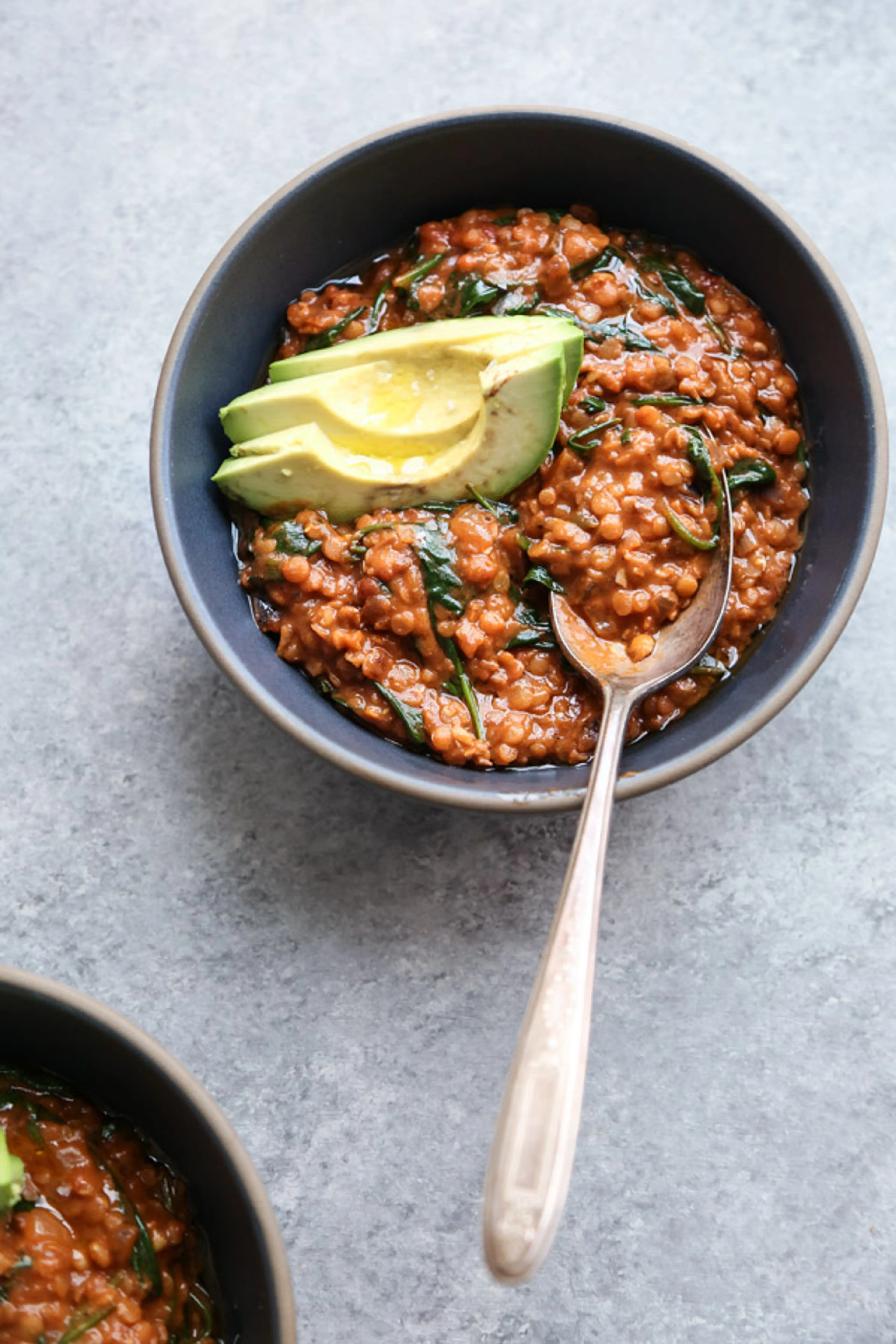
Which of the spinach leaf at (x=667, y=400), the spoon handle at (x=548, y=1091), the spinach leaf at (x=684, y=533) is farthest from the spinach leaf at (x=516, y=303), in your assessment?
the spoon handle at (x=548, y=1091)

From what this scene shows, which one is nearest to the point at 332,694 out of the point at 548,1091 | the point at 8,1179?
the point at 548,1091

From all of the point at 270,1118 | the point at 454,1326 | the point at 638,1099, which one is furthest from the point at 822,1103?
the point at 270,1118

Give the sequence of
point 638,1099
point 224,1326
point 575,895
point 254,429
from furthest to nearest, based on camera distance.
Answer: point 638,1099 < point 254,429 < point 224,1326 < point 575,895

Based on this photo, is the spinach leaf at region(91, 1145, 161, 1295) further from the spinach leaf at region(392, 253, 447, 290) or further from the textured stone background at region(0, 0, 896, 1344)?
the spinach leaf at region(392, 253, 447, 290)

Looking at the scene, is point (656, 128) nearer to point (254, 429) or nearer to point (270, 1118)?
point (254, 429)

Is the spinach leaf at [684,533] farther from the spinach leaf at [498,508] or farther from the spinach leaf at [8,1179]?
the spinach leaf at [8,1179]

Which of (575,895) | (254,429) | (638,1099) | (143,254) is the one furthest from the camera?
(143,254)

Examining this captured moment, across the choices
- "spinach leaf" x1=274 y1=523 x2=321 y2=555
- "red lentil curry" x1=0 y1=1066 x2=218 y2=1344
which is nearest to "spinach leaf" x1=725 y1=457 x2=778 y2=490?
"spinach leaf" x1=274 y1=523 x2=321 y2=555
